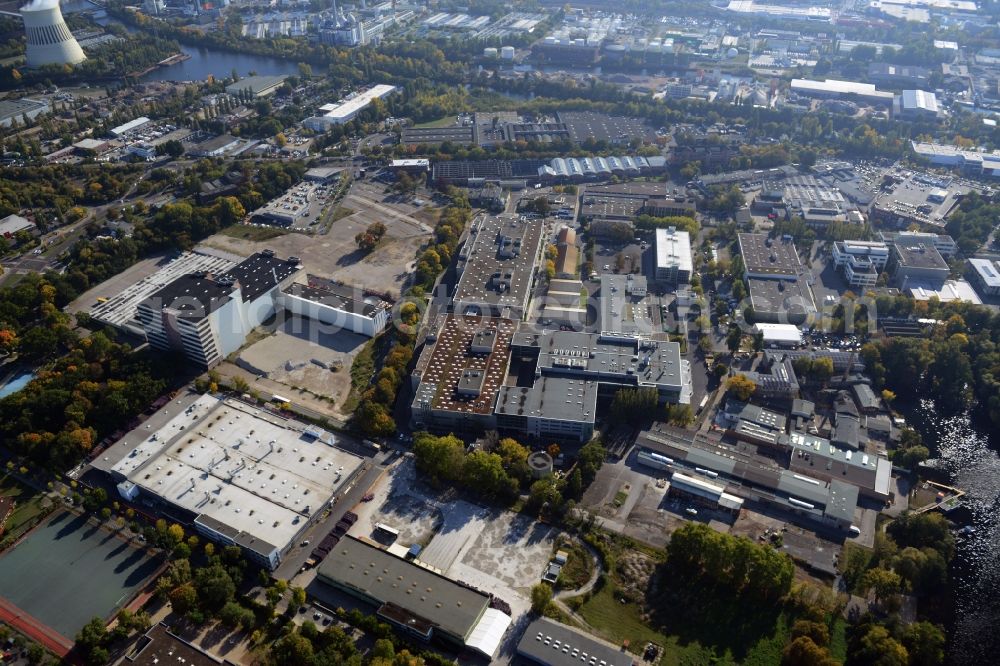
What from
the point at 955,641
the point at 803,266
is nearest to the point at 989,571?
the point at 955,641

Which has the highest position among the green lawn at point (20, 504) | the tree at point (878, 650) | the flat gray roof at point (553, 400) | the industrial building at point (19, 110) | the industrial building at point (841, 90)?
the industrial building at point (841, 90)

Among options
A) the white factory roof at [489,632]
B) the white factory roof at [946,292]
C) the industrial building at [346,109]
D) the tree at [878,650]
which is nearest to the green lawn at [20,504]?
the white factory roof at [489,632]

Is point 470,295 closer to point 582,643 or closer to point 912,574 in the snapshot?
point 582,643

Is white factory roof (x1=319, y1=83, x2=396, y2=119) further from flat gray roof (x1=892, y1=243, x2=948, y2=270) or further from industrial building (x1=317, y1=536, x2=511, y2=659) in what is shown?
industrial building (x1=317, y1=536, x2=511, y2=659)

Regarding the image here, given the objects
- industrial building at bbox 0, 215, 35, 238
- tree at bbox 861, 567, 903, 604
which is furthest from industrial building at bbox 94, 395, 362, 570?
industrial building at bbox 0, 215, 35, 238

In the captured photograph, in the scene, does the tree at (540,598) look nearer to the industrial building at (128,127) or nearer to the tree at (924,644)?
the tree at (924,644)

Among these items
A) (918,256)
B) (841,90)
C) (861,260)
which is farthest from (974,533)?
(841,90)
